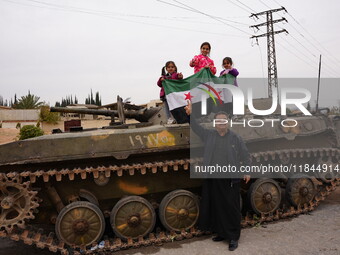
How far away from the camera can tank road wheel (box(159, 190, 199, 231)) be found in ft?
20.9

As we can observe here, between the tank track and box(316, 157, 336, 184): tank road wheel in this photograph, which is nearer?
the tank track

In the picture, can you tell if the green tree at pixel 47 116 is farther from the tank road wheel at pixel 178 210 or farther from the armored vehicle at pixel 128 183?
the tank road wheel at pixel 178 210

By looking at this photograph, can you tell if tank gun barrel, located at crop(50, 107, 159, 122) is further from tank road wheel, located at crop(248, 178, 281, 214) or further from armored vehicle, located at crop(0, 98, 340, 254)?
tank road wheel, located at crop(248, 178, 281, 214)

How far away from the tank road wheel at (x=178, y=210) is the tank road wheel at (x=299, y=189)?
2248 mm

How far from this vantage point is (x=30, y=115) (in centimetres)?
4288

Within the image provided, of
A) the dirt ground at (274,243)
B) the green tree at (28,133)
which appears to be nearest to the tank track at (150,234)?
the dirt ground at (274,243)

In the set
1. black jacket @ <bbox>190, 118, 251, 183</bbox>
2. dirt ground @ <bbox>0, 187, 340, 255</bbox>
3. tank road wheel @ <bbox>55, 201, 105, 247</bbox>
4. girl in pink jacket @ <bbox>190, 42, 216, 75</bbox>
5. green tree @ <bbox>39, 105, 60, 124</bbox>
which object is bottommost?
dirt ground @ <bbox>0, 187, 340, 255</bbox>

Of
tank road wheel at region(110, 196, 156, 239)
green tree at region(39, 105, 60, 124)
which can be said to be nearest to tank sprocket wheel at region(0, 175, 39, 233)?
tank road wheel at region(110, 196, 156, 239)

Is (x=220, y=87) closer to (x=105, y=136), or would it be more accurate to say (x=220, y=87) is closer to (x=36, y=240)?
(x=105, y=136)

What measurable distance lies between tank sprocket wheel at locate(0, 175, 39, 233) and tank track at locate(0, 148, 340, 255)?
4.1 inches

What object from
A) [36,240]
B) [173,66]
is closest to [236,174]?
[173,66]

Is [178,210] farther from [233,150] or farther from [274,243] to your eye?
[274,243]

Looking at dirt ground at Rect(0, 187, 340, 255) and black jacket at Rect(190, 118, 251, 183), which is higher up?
black jacket at Rect(190, 118, 251, 183)

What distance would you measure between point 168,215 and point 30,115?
4085 cm
